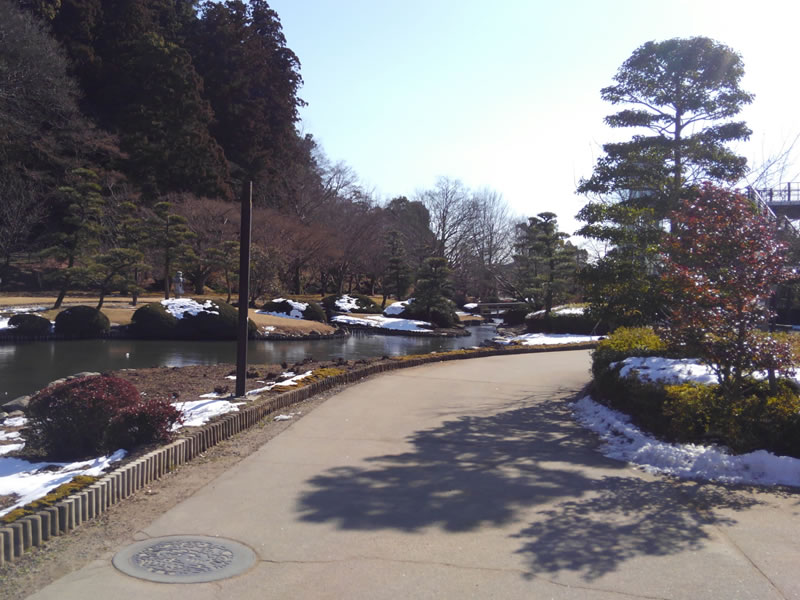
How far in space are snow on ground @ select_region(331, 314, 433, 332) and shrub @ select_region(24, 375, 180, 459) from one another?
3046 centimetres

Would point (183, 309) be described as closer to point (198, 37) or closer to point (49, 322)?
point (49, 322)

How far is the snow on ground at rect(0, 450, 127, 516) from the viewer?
230 inches

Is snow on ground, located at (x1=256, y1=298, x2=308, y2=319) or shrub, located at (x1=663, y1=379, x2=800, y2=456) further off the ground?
snow on ground, located at (x1=256, y1=298, x2=308, y2=319)

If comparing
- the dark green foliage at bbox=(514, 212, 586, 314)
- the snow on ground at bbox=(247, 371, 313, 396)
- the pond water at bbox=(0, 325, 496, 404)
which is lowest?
the pond water at bbox=(0, 325, 496, 404)

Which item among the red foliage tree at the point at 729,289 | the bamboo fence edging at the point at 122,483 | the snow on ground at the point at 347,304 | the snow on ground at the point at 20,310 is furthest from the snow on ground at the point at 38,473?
the snow on ground at the point at 347,304

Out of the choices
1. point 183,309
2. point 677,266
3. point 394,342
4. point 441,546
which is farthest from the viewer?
point 394,342

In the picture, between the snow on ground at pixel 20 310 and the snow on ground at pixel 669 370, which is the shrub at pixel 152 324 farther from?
the snow on ground at pixel 669 370

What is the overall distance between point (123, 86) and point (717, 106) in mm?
40501

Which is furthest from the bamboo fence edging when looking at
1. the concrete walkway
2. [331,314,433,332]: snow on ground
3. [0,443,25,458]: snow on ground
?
[331,314,433,332]: snow on ground

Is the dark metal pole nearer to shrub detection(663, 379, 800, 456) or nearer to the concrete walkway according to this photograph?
the concrete walkway

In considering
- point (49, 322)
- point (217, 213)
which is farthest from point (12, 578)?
point (217, 213)

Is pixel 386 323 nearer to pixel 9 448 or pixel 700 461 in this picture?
pixel 9 448

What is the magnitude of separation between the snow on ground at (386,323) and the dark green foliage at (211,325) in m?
9.85

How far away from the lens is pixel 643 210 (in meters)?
11.7
